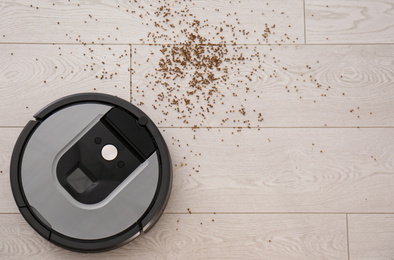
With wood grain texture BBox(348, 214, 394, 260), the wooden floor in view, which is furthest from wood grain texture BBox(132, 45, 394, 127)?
wood grain texture BBox(348, 214, 394, 260)

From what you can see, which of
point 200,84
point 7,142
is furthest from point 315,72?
point 7,142

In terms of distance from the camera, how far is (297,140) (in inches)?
53.7

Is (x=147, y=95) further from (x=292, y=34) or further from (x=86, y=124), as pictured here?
(x=292, y=34)

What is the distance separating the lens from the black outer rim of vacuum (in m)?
1.24

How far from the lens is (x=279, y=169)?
4.44 ft

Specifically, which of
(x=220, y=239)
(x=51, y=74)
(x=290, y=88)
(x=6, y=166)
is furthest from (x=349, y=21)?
(x=6, y=166)

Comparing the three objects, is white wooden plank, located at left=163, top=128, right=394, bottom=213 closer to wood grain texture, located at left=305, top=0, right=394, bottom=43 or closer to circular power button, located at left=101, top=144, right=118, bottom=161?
circular power button, located at left=101, top=144, right=118, bottom=161

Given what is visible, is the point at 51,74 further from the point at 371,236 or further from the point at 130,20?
the point at 371,236

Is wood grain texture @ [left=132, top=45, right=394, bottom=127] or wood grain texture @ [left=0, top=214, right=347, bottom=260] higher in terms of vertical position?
wood grain texture @ [left=132, top=45, right=394, bottom=127]

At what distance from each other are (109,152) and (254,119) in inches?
18.0

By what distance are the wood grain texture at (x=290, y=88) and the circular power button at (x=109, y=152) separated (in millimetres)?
169

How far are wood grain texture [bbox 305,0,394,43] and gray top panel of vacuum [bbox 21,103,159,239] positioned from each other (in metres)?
0.66

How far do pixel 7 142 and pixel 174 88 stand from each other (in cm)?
54

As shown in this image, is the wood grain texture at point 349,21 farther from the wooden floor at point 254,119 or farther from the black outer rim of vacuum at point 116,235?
the black outer rim of vacuum at point 116,235
